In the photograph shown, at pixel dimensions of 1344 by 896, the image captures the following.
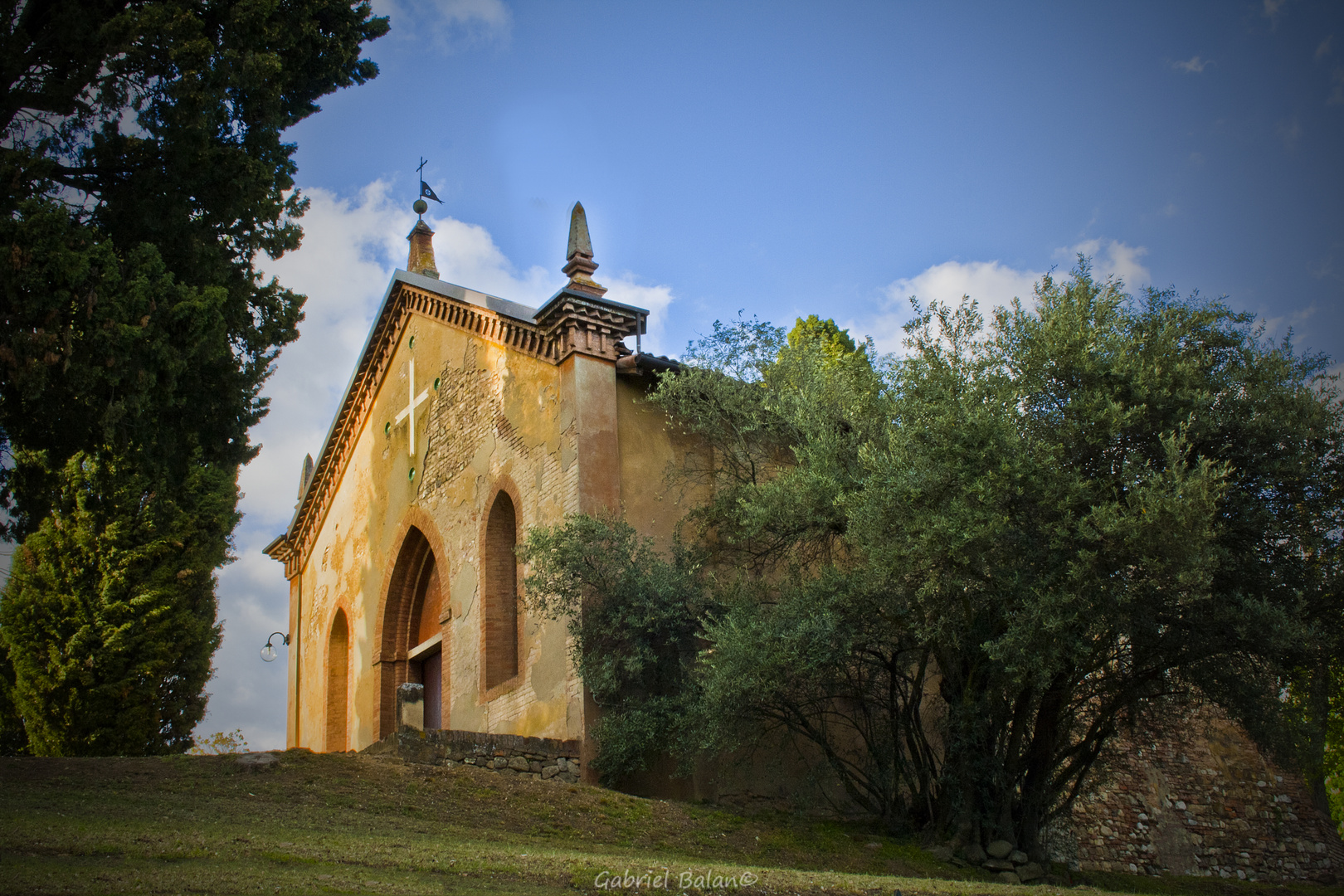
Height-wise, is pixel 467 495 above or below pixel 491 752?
above

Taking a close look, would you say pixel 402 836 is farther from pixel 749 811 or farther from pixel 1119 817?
pixel 1119 817

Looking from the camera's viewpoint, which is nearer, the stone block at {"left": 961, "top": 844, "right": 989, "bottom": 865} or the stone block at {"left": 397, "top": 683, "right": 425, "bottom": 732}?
the stone block at {"left": 961, "top": 844, "right": 989, "bottom": 865}

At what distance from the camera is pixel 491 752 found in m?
11.5

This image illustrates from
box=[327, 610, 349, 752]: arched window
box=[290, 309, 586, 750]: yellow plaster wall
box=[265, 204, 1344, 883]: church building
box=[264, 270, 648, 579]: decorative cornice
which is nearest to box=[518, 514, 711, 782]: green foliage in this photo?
box=[265, 204, 1344, 883]: church building

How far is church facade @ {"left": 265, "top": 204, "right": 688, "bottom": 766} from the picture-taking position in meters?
14.1

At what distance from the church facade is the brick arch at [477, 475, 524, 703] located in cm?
3

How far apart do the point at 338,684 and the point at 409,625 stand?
369 centimetres

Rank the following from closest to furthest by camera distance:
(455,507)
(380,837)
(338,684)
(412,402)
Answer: (380,837) → (455,507) → (412,402) → (338,684)

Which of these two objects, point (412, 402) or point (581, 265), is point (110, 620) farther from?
point (581, 265)

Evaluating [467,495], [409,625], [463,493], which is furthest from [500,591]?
[409,625]

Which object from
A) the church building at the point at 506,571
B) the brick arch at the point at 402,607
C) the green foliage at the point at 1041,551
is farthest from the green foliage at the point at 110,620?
the green foliage at the point at 1041,551

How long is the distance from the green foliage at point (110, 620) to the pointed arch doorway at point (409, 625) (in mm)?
3127

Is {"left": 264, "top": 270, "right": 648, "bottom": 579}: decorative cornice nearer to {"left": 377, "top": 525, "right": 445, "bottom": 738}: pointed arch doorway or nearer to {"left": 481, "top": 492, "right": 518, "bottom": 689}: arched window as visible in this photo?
{"left": 481, "top": 492, "right": 518, "bottom": 689}: arched window

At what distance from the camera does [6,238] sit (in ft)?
26.4
